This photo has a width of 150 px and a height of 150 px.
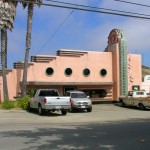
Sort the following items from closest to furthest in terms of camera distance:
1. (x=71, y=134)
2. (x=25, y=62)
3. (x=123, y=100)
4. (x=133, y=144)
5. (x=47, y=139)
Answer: (x=133, y=144) < (x=47, y=139) < (x=71, y=134) < (x=25, y=62) < (x=123, y=100)

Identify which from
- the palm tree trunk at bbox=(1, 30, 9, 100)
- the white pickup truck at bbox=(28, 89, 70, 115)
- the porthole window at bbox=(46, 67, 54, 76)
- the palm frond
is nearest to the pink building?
the porthole window at bbox=(46, 67, 54, 76)

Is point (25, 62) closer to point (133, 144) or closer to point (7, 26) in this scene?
point (7, 26)

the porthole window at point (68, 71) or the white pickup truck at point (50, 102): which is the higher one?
the porthole window at point (68, 71)

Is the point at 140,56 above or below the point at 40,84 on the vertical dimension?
above

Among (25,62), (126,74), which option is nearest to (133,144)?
(25,62)

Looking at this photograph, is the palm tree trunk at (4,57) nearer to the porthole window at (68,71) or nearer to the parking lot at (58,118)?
the parking lot at (58,118)

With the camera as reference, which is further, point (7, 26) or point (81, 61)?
point (81, 61)

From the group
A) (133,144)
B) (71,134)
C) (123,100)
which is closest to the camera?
(133,144)

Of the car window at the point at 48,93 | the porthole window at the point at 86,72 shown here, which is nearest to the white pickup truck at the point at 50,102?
the car window at the point at 48,93

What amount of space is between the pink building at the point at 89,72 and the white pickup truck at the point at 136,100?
2.23m

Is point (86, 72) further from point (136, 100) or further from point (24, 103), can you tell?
point (24, 103)

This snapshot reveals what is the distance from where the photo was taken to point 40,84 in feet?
107

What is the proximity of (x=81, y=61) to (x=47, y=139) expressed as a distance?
76.9 feet

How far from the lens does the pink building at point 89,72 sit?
33.0 metres
